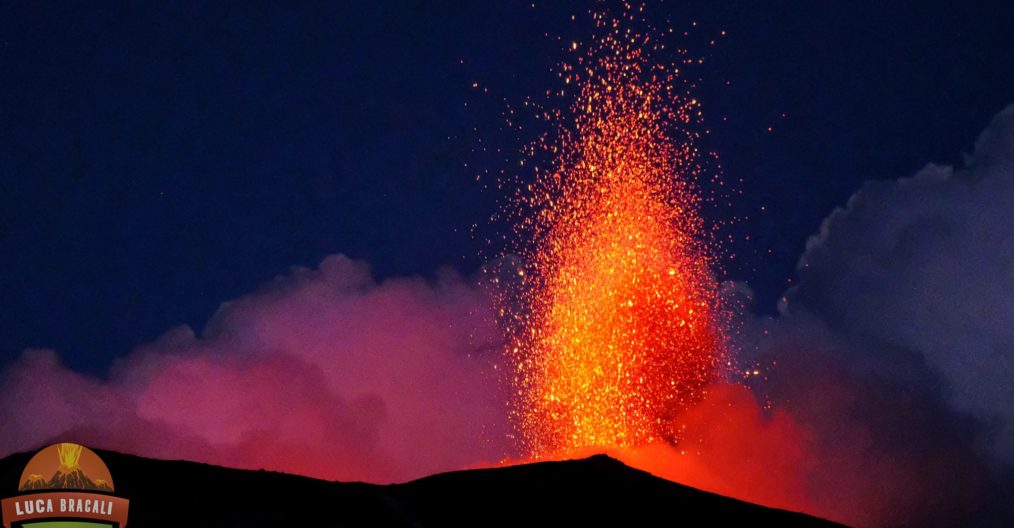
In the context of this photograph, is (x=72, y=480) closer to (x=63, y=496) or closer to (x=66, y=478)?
(x=66, y=478)

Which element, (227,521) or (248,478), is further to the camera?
(248,478)

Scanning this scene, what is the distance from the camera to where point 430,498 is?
51969 mm

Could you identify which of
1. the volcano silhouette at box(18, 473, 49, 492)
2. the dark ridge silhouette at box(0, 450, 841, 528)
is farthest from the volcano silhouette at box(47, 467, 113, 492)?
the dark ridge silhouette at box(0, 450, 841, 528)

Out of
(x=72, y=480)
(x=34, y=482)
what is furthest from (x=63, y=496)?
(x=34, y=482)

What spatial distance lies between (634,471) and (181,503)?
2718 centimetres

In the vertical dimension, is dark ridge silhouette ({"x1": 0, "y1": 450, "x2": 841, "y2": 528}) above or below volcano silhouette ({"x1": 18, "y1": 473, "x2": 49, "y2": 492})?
above

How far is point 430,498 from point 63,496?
21.7 meters

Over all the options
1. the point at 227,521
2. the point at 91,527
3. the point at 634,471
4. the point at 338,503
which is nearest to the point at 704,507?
the point at 634,471

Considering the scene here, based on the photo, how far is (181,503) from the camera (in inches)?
1695

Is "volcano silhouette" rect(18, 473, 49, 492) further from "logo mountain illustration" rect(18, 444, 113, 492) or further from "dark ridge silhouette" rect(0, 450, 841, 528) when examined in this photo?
"dark ridge silhouette" rect(0, 450, 841, 528)

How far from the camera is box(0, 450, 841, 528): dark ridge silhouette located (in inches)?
1678

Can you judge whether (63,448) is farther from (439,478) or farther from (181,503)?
(439,478)

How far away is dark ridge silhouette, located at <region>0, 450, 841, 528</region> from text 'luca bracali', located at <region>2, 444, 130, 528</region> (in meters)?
5.49

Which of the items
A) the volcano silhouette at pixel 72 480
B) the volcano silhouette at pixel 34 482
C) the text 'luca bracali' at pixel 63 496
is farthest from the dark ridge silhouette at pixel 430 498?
the volcano silhouette at pixel 72 480
